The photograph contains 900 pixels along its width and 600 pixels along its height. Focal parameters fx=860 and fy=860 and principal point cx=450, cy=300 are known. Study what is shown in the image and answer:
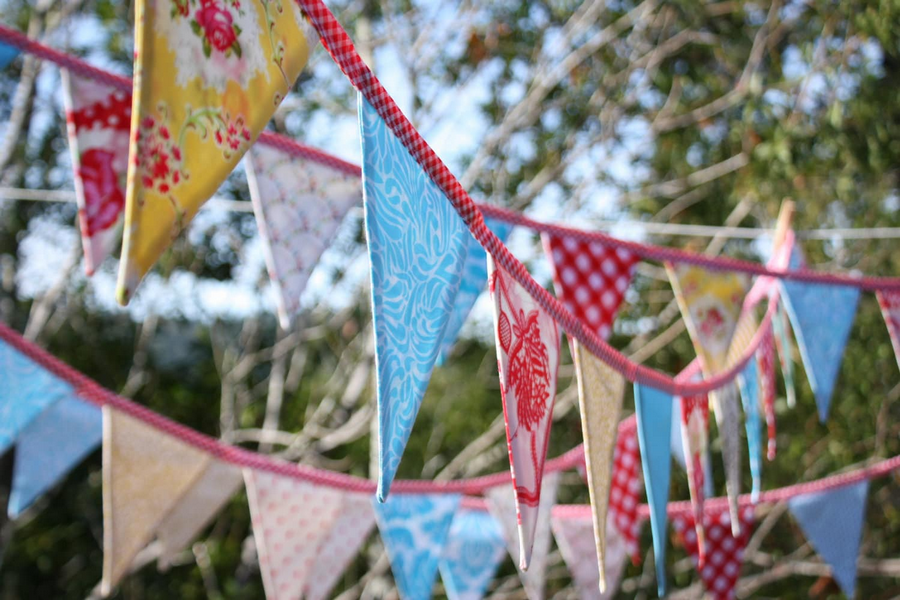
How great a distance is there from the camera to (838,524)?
2402 millimetres

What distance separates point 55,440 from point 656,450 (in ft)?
4.02

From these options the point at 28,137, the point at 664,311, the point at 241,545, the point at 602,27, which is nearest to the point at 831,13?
the point at 602,27

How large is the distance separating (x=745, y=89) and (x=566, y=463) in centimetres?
220

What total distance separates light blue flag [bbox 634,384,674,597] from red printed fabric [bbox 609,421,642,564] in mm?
457

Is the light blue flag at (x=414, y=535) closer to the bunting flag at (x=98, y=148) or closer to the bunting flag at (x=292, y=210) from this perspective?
the bunting flag at (x=292, y=210)

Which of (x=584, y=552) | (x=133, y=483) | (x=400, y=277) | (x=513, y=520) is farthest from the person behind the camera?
(x=584, y=552)

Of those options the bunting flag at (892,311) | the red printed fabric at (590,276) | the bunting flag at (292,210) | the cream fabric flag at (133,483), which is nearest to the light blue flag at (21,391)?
the cream fabric flag at (133,483)

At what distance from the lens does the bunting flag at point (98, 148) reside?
48.5 inches

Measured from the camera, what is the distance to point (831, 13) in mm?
3252

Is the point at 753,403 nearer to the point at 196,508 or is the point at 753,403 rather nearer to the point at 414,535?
the point at 414,535

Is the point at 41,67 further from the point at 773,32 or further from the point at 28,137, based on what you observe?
the point at 773,32

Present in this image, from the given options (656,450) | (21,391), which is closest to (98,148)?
(21,391)

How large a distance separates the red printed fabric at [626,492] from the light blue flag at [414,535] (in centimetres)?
39

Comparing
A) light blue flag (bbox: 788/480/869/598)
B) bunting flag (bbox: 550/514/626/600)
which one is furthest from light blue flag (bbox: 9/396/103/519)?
light blue flag (bbox: 788/480/869/598)
